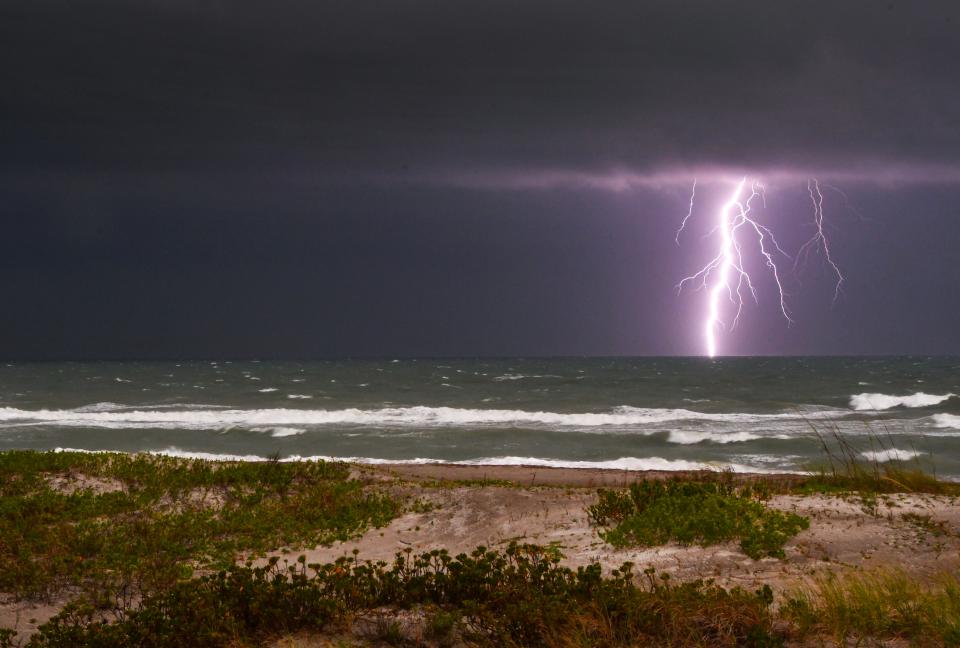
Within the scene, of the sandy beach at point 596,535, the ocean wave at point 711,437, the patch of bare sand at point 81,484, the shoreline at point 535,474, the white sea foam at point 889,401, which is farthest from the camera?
the white sea foam at point 889,401

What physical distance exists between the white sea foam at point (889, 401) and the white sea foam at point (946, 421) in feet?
28.0

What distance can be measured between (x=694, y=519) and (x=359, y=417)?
1337 inches

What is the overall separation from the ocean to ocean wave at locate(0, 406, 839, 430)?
110 mm

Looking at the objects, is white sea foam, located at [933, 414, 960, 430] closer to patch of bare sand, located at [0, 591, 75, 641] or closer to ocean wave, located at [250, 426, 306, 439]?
ocean wave, located at [250, 426, 306, 439]

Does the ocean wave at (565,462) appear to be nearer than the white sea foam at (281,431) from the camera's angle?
Yes

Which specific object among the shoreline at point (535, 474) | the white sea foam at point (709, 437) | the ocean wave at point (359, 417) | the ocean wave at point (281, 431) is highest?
the shoreline at point (535, 474)

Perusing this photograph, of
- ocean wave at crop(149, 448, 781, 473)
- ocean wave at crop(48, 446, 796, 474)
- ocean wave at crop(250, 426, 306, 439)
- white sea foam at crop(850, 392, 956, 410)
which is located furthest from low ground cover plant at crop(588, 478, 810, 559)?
white sea foam at crop(850, 392, 956, 410)

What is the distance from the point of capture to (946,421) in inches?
1454

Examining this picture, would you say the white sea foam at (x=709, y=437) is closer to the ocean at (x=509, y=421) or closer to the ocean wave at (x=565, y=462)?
the ocean at (x=509, y=421)

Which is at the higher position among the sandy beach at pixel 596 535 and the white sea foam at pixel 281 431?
the sandy beach at pixel 596 535

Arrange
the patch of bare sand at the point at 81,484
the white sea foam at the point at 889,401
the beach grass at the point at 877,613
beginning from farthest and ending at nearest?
the white sea foam at the point at 889,401
the patch of bare sand at the point at 81,484
the beach grass at the point at 877,613

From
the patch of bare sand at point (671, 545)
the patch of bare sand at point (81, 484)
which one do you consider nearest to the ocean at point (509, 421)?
the patch of bare sand at point (671, 545)

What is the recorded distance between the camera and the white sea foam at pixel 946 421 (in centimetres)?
3522

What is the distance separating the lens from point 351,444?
96.4 feet
